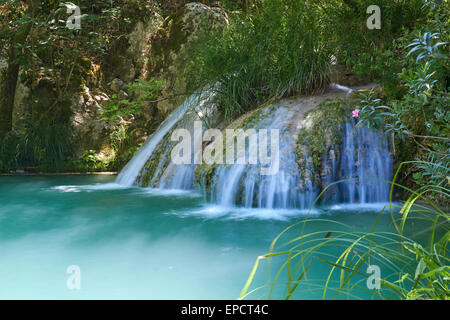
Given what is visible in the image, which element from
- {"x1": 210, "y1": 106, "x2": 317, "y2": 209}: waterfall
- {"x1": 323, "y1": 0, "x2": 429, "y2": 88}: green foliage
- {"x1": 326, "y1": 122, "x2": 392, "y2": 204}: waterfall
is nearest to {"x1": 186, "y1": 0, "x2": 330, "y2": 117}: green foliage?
{"x1": 323, "y1": 0, "x2": 429, "y2": 88}: green foliage

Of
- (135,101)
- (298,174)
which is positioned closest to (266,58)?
(298,174)

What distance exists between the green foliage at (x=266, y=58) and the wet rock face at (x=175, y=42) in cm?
252

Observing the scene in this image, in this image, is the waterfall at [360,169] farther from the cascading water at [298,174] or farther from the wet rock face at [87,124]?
the wet rock face at [87,124]

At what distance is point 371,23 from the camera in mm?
4566

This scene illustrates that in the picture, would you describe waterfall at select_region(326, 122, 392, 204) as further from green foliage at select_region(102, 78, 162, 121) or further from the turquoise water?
green foliage at select_region(102, 78, 162, 121)

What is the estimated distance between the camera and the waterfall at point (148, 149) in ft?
18.8

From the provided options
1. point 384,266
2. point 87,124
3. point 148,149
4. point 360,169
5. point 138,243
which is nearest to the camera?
point 384,266

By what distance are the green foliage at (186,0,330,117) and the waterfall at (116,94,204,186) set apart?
0.47 metres

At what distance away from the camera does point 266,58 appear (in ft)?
15.7

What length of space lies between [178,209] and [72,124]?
16.1 ft

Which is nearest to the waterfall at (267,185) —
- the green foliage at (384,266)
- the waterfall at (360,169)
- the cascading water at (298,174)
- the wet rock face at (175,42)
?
the cascading water at (298,174)

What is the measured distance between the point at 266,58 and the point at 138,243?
10.1 ft

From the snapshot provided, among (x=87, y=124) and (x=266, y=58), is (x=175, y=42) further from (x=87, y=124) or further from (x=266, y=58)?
(x=266, y=58)
